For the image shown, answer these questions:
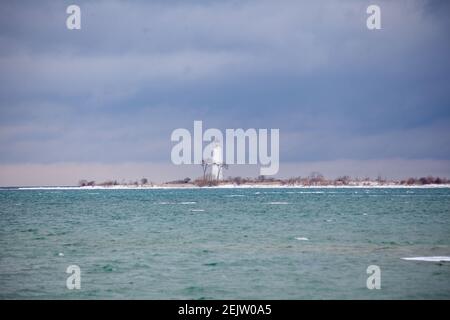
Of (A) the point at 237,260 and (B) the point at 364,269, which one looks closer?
(B) the point at 364,269

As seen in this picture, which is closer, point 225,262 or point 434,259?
point 434,259

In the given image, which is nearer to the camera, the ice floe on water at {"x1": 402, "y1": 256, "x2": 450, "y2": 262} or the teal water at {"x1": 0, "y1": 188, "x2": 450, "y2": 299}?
the teal water at {"x1": 0, "y1": 188, "x2": 450, "y2": 299}

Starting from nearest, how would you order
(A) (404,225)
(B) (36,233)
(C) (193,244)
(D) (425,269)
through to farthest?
1. (D) (425,269)
2. (C) (193,244)
3. (B) (36,233)
4. (A) (404,225)

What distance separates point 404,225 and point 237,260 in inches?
1236

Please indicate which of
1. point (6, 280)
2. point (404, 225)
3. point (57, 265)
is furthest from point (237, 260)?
point (404, 225)

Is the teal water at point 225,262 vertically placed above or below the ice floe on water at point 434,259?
below

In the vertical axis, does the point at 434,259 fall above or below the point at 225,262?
above

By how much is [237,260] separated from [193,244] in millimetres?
9786

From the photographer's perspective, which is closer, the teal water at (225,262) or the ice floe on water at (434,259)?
the teal water at (225,262)

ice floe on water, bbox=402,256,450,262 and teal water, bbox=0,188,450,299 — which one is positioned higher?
ice floe on water, bbox=402,256,450,262

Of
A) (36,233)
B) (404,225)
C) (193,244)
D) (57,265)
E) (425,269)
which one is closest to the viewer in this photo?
(425,269)
